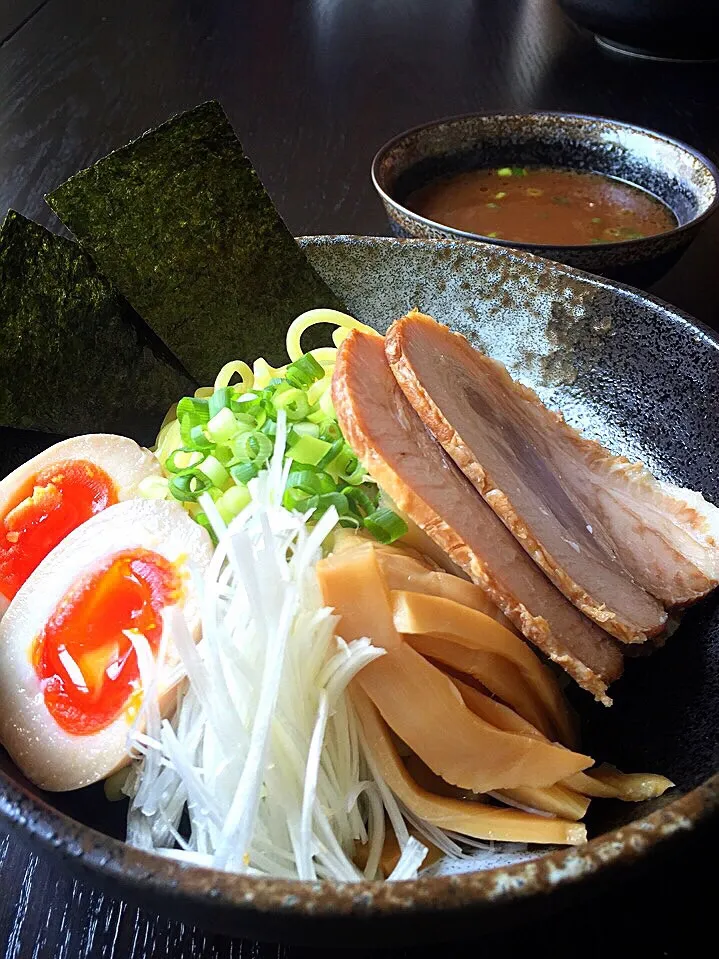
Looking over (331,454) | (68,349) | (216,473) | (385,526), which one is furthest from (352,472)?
(68,349)

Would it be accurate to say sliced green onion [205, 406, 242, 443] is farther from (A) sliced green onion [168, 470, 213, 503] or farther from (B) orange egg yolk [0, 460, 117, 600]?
(B) orange egg yolk [0, 460, 117, 600]

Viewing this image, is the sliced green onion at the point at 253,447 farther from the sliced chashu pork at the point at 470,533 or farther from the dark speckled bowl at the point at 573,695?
the dark speckled bowl at the point at 573,695

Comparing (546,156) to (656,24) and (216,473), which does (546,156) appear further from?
(216,473)

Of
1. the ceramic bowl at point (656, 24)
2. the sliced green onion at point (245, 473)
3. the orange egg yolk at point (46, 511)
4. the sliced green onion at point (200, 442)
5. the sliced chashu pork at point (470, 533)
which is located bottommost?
the ceramic bowl at point (656, 24)

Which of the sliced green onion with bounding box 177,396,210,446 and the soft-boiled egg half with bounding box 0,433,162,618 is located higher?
the soft-boiled egg half with bounding box 0,433,162,618

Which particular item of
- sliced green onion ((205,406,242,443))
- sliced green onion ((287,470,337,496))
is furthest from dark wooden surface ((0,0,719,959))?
sliced green onion ((287,470,337,496))

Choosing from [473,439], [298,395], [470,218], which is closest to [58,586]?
[298,395]

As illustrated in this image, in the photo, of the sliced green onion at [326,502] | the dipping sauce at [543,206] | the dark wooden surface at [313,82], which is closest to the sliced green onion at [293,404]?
the sliced green onion at [326,502]

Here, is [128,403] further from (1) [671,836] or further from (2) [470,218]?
(1) [671,836]
